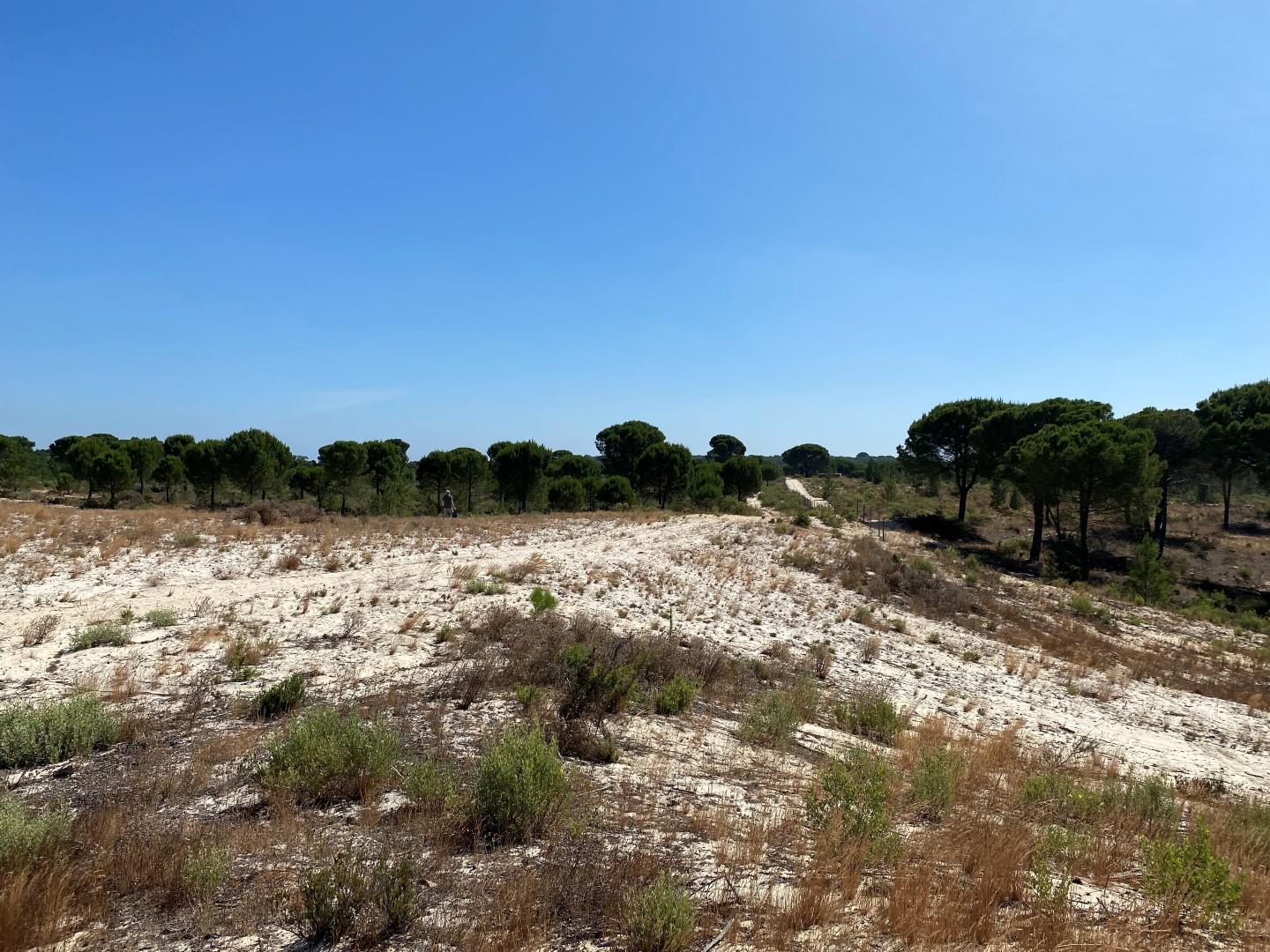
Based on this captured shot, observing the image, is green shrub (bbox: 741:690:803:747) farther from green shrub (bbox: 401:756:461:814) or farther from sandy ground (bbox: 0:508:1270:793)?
green shrub (bbox: 401:756:461:814)

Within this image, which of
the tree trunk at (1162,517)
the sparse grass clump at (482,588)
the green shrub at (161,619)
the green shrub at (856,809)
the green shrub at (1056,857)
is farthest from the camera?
the tree trunk at (1162,517)

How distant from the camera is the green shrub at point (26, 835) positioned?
3867 mm

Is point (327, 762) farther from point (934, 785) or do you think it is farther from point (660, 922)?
point (934, 785)

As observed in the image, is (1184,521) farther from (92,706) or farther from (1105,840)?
(92,706)

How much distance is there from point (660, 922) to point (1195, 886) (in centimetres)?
345

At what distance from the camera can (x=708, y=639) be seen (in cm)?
1429

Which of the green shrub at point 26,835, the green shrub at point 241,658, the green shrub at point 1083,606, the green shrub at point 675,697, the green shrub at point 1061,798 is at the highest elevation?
the green shrub at point 26,835

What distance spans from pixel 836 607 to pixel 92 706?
1745 centimetres

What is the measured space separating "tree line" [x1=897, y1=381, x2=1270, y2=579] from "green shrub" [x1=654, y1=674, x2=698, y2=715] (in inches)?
1344

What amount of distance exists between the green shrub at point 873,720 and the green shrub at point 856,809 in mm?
3281

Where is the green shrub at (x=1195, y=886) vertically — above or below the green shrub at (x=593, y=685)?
above

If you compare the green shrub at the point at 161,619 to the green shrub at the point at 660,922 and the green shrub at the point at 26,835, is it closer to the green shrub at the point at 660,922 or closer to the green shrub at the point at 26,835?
the green shrub at the point at 26,835

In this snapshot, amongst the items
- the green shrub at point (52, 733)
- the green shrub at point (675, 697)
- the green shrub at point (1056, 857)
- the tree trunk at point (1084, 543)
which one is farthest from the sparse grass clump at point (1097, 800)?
the tree trunk at point (1084, 543)

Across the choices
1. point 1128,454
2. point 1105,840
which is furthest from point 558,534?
point 1128,454
